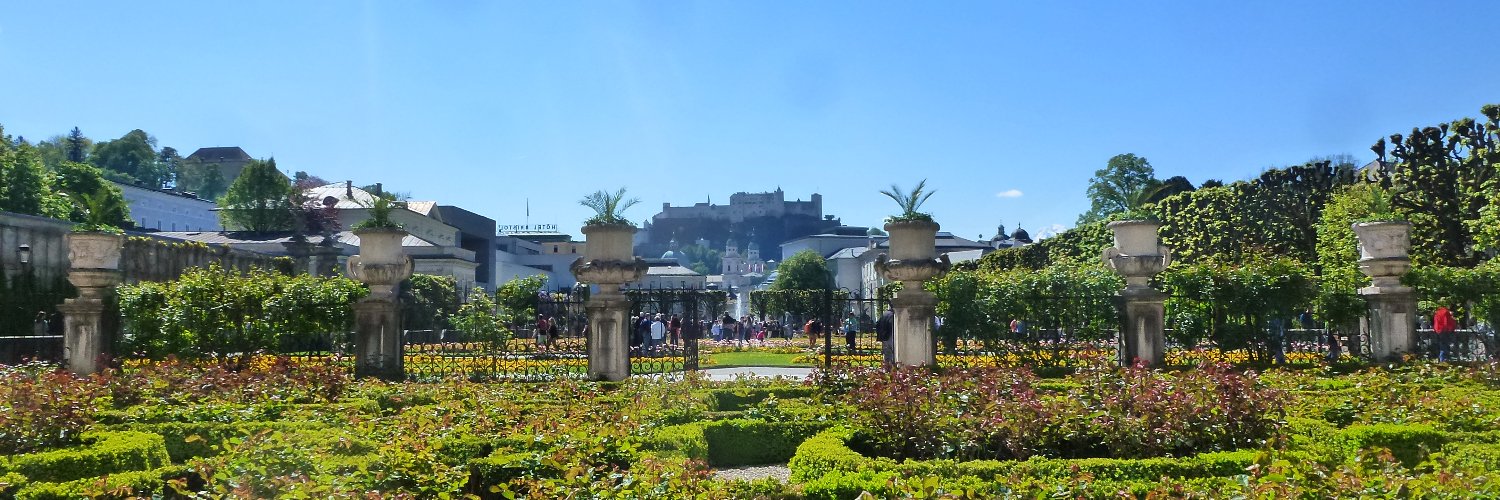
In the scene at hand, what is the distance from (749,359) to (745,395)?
1383 cm

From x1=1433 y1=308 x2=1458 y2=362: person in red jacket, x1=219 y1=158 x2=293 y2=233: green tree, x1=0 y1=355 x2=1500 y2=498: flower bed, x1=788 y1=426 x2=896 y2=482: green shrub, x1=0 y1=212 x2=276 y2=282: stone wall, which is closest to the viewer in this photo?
x1=0 y1=355 x2=1500 y2=498: flower bed

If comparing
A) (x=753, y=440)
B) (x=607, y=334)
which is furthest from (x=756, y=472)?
(x=607, y=334)

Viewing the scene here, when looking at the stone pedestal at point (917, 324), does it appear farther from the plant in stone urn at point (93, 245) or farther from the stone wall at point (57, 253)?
the stone wall at point (57, 253)

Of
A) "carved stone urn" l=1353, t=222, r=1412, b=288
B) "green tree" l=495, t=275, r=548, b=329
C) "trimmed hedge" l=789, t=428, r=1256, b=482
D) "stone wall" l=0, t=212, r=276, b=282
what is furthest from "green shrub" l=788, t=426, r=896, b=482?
"stone wall" l=0, t=212, r=276, b=282

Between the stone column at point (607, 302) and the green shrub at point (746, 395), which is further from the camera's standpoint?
the stone column at point (607, 302)

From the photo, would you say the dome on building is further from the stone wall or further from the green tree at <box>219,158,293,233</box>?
the stone wall

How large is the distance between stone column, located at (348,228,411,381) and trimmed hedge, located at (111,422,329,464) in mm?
4682

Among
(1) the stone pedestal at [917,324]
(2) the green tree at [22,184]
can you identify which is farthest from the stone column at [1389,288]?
(2) the green tree at [22,184]

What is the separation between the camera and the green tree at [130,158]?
8575 centimetres

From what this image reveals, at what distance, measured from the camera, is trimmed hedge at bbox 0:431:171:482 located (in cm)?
691

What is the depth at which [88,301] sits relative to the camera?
47.2 ft

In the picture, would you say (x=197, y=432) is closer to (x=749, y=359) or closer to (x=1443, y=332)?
(x=1443, y=332)

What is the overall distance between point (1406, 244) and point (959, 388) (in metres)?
8.18

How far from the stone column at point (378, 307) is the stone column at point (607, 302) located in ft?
7.66
